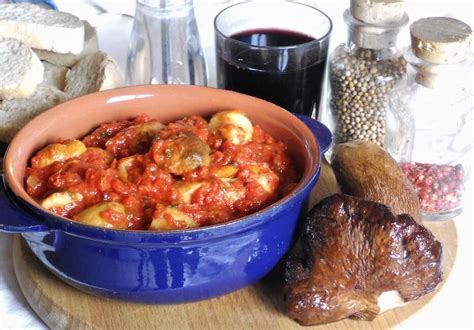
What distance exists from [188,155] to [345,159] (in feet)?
1.21

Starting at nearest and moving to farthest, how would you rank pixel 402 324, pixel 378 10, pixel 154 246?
pixel 154 246 < pixel 402 324 < pixel 378 10

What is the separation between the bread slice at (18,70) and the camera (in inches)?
72.6

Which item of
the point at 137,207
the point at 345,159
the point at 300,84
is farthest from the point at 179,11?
the point at 137,207

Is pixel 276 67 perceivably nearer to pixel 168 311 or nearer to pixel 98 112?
pixel 98 112

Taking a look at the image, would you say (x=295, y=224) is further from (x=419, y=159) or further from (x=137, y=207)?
(x=419, y=159)

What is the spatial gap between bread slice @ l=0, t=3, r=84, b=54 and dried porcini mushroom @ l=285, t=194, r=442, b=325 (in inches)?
39.2

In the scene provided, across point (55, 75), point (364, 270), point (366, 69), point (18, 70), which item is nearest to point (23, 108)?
point (18, 70)

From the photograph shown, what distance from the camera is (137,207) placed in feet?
4.34

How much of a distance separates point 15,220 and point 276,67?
73 cm

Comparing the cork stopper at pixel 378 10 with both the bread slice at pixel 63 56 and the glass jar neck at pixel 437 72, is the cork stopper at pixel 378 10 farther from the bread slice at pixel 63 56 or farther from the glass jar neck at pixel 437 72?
the bread slice at pixel 63 56

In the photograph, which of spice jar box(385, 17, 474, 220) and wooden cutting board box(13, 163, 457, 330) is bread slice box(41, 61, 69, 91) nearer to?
wooden cutting board box(13, 163, 457, 330)

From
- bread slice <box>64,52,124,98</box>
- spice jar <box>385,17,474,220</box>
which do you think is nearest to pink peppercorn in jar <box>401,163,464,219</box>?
spice jar <box>385,17,474,220</box>

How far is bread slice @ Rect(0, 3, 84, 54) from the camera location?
1973 mm

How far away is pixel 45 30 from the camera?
1.99m
